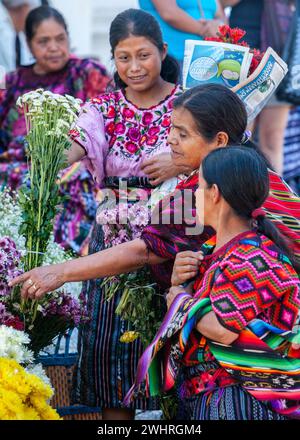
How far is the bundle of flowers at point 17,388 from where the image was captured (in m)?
2.99

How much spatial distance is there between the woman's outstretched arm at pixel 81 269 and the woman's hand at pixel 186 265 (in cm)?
18

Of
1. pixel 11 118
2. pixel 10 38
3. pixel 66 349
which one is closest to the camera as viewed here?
pixel 66 349

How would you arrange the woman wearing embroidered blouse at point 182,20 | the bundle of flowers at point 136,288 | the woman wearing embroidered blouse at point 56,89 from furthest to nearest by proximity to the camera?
the woman wearing embroidered blouse at point 56,89 → the woman wearing embroidered blouse at point 182,20 → the bundle of flowers at point 136,288

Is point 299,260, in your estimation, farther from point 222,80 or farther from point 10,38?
point 10,38

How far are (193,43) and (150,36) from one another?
304mm

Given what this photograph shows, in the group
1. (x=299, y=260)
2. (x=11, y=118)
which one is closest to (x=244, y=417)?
(x=299, y=260)

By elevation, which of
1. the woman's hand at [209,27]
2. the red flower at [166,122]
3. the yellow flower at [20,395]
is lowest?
the yellow flower at [20,395]

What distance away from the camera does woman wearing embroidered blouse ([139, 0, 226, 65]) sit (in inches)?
211

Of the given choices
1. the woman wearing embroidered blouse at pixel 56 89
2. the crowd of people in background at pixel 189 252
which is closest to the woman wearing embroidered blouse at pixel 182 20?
the woman wearing embroidered blouse at pixel 56 89

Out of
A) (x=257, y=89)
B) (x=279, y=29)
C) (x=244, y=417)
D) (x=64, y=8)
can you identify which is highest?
(x=64, y=8)

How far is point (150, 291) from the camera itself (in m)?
3.66

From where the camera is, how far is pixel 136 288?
367cm

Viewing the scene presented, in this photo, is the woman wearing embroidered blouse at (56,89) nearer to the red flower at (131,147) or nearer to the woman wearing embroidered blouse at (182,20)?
the woman wearing embroidered blouse at (182,20)

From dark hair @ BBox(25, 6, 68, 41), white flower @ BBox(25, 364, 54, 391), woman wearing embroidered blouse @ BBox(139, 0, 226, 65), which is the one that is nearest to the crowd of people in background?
white flower @ BBox(25, 364, 54, 391)
